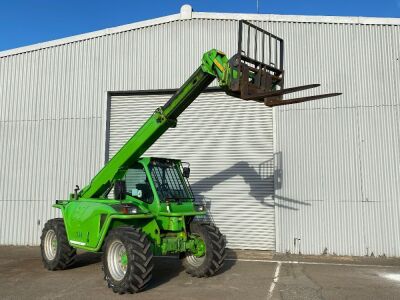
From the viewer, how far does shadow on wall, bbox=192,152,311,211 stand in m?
13.0

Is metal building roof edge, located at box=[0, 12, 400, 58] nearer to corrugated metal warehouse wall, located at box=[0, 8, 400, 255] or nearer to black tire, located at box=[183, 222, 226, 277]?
corrugated metal warehouse wall, located at box=[0, 8, 400, 255]

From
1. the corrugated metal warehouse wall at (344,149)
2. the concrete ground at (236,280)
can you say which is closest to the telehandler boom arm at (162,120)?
the concrete ground at (236,280)

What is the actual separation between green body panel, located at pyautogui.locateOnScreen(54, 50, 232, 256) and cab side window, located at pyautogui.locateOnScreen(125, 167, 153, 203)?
9cm

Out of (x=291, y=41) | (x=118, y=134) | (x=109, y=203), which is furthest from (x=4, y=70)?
(x=291, y=41)

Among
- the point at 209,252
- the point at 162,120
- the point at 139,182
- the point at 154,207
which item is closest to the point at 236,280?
the point at 209,252

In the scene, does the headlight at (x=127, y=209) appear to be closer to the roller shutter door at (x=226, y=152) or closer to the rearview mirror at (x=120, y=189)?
the rearview mirror at (x=120, y=189)

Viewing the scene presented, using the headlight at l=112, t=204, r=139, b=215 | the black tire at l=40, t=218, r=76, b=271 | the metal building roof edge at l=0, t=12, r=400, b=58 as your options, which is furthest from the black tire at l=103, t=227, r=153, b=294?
the metal building roof edge at l=0, t=12, r=400, b=58

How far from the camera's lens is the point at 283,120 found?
13.2 m

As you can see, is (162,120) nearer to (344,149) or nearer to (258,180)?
(258,180)

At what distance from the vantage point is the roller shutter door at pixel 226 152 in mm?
13359

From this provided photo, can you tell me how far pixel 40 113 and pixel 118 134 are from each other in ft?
10.5

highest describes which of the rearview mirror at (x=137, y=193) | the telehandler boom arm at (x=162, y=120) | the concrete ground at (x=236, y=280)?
the telehandler boom arm at (x=162, y=120)

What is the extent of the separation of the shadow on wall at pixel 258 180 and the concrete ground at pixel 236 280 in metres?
2.20

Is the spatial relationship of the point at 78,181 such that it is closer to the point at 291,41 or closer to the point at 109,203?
the point at 109,203
